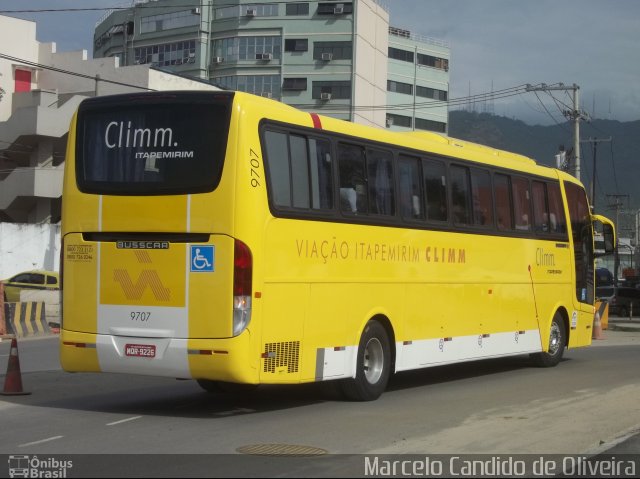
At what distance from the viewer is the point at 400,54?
334 ft

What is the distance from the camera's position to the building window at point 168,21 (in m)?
86.5

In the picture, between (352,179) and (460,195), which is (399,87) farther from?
(352,179)

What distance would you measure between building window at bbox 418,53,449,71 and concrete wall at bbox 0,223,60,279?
6689 centimetres

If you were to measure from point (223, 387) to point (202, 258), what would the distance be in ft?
10.8

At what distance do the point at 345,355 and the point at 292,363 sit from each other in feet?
3.56

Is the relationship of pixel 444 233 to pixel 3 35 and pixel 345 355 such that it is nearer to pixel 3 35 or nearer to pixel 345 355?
pixel 345 355

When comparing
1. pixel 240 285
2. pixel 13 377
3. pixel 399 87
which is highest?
pixel 399 87

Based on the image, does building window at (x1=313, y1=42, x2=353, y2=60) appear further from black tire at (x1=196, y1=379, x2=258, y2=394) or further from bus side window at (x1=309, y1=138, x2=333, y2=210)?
bus side window at (x1=309, y1=138, x2=333, y2=210)

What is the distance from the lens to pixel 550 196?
1797cm

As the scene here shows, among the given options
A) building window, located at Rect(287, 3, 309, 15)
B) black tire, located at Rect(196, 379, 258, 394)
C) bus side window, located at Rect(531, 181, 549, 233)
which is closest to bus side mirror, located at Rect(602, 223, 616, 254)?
bus side window, located at Rect(531, 181, 549, 233)

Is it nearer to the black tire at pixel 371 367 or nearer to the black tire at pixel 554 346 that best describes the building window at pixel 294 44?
the black tire at pixel 554 346

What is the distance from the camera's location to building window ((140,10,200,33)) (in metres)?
86.5

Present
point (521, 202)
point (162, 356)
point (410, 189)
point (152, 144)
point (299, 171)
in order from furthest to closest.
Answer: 1. point (521, 202)
2. point (410, 189)
3. point (299, 171)
4. point (152, 144)
5. point (162, 356)

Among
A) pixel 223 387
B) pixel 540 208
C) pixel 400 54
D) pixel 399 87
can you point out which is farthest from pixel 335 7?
pixel 223 387
